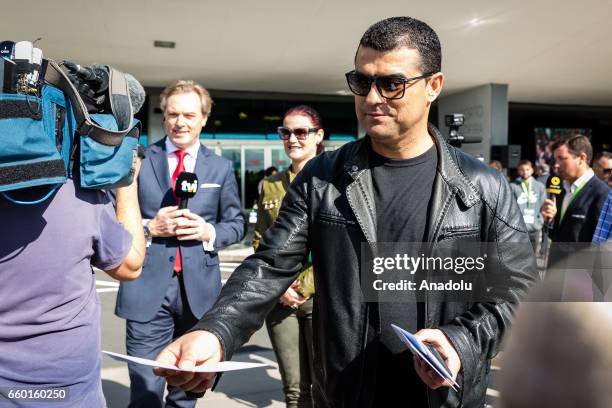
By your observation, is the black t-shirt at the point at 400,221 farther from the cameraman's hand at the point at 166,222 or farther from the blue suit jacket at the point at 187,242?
the blue suit jacket at the point at 187,242

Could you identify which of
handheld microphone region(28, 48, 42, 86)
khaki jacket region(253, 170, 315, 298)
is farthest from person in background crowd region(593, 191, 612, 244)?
handheld microphone region(28, 48, 42, 86)

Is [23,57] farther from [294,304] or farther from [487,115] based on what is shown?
[487,115]

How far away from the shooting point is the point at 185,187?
348cm

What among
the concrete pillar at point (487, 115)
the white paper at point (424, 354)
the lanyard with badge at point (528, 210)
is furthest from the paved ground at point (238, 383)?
the concrete pillar at point (487, 115)

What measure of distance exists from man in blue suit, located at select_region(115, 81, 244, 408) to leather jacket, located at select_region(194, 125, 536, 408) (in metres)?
1.47

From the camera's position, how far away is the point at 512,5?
10.3 meters

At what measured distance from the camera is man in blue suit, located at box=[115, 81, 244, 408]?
11.2 feet

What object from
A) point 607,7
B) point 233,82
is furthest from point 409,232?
point 233,82

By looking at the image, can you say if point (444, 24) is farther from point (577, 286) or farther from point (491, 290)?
point (577, 286)

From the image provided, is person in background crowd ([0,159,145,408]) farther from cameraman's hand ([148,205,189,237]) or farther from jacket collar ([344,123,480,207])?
cameraman's hand ([148,205,189,237])

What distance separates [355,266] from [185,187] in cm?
175

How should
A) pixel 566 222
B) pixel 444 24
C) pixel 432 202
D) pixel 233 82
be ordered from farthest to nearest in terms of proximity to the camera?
pixel 233 82
pixel 444 24
pixel 566 222
pixel 432 202

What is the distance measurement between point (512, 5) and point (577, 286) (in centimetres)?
1089

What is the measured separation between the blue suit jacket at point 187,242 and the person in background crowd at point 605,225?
2.74 m
